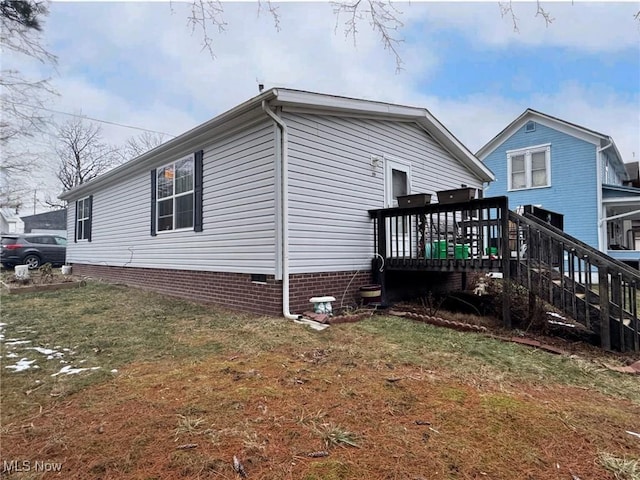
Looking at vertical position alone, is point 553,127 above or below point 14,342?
above

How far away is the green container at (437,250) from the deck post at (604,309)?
7.28 feet

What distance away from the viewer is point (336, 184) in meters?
6.65

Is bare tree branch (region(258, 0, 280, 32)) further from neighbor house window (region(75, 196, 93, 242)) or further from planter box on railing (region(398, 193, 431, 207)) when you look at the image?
neighbor house window (region(75, 196, 93, 242))

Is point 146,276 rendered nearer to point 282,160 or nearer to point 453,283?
point 282,160

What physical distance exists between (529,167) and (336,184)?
38.8 ft

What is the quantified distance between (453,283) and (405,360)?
595 cm

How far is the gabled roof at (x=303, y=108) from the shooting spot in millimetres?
5703

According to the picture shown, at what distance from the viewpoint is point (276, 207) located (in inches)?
226

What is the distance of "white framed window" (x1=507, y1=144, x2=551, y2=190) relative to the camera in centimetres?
1455

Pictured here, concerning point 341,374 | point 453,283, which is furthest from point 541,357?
point 453,283

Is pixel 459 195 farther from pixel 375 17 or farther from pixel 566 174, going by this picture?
pixel 566 174

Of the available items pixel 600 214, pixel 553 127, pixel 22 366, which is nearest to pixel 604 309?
pixel 22 366

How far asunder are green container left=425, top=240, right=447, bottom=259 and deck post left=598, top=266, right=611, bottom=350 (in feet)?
7.28

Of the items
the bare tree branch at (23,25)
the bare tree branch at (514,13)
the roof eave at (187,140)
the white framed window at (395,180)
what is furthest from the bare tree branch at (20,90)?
the white framed window at (395,180)
